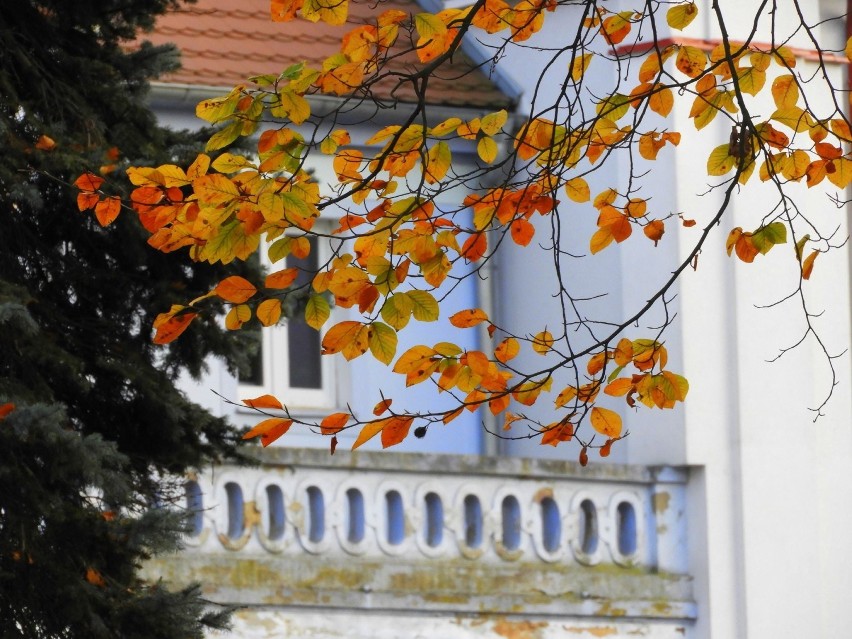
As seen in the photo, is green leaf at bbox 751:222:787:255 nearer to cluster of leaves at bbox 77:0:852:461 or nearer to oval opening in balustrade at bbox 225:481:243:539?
cluster of leaves at bbox 77:0:852:461

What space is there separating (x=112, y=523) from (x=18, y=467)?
42 cm

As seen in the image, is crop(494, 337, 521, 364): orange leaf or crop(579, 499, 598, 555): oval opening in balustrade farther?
crop(579, 499, 598, 555): oval opening in balustrade

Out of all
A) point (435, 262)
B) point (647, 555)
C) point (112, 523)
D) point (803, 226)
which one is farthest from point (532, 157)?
point (803, 226)

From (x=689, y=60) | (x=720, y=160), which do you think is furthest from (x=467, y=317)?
(x=689, y=60)

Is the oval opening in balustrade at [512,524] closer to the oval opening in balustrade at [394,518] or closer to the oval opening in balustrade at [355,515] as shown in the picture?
the oval opening in balustrade at [394,518]

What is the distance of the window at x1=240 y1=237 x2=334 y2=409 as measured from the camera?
45.8 ft

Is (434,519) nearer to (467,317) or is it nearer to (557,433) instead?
(557,433)

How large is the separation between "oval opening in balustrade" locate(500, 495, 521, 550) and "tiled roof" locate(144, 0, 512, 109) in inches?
135

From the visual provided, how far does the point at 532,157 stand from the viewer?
6.42 meters

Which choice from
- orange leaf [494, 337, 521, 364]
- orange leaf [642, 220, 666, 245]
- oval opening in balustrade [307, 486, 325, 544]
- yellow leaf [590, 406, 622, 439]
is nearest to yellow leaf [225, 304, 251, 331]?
orange leaf [494, 337, 521, 364]

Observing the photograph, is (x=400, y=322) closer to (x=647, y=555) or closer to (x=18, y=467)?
(x=18, y=467)

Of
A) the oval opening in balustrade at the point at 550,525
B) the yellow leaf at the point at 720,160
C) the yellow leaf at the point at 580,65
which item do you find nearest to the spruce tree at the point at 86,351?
the yellow leaf at the point at 580,65

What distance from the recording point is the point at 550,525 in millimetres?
12094

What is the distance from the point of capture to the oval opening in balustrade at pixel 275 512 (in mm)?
10977
